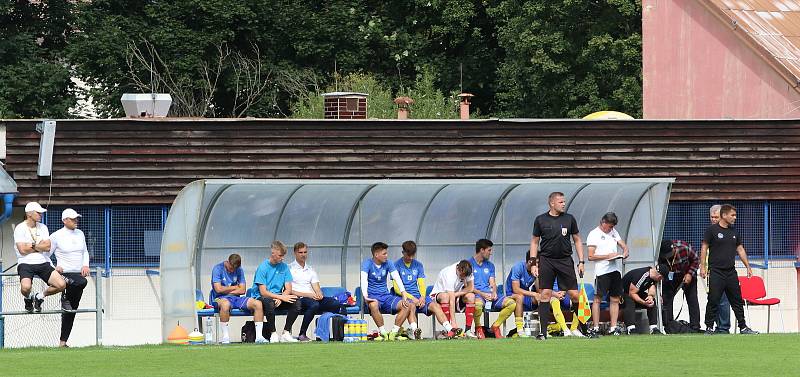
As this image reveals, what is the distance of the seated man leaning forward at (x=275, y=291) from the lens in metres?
18.1

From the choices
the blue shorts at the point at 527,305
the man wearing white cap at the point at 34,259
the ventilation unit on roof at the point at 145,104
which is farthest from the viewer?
the ventilation unit on roof at the point at 145,104

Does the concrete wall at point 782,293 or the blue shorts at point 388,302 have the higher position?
the blue shorts at point 388,302

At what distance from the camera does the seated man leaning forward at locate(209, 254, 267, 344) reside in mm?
18125

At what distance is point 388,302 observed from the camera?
731 inches

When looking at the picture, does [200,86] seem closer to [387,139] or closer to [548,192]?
[387,139]

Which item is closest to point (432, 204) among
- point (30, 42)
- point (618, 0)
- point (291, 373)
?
point (291, 373)

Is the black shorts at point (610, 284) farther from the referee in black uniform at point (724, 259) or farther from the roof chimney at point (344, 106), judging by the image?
the roof chimney at point (344, 106)

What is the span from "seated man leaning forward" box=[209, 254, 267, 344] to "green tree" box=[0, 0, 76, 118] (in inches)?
884

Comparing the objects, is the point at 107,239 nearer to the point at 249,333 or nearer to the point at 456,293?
the point at 249,333

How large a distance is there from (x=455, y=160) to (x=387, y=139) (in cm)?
120

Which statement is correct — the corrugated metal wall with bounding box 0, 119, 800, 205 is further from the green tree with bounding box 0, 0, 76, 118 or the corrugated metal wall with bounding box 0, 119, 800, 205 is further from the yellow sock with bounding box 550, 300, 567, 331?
the green tree with bounding box 0, 0, 76, 118

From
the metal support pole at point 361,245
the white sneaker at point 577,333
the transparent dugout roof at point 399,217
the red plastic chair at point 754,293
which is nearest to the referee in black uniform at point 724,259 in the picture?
the white sneaker at point 577,333

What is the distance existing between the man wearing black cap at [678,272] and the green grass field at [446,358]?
78.0 inches

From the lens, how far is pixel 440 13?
148 ft
